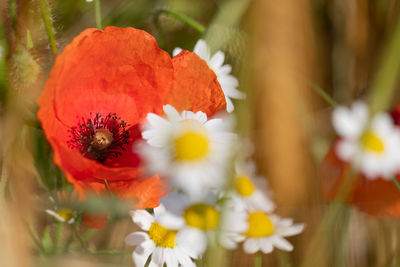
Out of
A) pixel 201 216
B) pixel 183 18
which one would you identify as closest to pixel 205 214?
pixel 201 216

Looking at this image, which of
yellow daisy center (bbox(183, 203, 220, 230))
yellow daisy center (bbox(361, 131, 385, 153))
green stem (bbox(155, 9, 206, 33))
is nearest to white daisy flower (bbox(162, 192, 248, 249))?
yellow daisy center (bbox(183, 203, 220, 230))

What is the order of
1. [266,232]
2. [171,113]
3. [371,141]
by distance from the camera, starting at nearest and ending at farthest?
[171,113]
[266,232]
[371,141]

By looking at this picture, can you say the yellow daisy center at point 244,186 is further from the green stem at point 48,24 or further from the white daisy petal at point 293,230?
the green stem at point 48,24

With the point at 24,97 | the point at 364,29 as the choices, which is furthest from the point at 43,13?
the point at 364,29

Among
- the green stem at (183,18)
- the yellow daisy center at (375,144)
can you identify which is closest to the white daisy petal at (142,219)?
the green stem at (183,18)

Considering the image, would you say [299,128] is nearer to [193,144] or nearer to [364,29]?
Result: [364,29]

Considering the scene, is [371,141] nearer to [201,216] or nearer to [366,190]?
[366,190]
